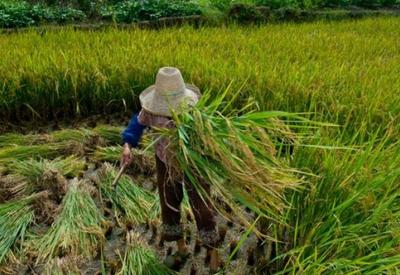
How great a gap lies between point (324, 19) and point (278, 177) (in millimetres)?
4189

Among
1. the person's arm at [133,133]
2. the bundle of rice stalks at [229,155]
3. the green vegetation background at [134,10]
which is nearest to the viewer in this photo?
the bundle of rice stalks at [229,155]

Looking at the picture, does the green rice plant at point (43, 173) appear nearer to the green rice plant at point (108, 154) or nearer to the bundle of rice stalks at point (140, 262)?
the green rice plant at point (108, 154)

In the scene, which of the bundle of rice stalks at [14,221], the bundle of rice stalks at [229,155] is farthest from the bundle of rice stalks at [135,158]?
the bundle of rice stalks at [229,155]

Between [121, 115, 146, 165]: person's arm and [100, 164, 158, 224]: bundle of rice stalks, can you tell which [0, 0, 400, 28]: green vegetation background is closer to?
[100, 164, 158, 224]: bundle of rice stalks

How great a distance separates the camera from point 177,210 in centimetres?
186

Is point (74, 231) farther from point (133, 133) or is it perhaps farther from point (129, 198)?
point (133, 133)

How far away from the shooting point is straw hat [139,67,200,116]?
1712 millimetres

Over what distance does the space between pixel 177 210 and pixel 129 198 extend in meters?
0.54

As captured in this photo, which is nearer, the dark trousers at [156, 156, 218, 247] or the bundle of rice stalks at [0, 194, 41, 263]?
the dark trousers at [156, 156, 218, 247]

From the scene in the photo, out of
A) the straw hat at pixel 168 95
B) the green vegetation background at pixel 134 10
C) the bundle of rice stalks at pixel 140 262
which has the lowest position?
the green vegetation background at pixel 134 10

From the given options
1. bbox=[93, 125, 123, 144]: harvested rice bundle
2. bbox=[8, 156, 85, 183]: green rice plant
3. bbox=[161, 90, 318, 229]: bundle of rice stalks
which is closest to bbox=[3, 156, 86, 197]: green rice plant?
bbox=[8, 156, 85, 183]: green rice plant

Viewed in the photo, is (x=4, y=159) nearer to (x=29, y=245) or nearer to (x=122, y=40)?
(x=29, y=245)

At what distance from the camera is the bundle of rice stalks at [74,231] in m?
2.03

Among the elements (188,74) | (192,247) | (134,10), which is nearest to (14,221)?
(192,247)
